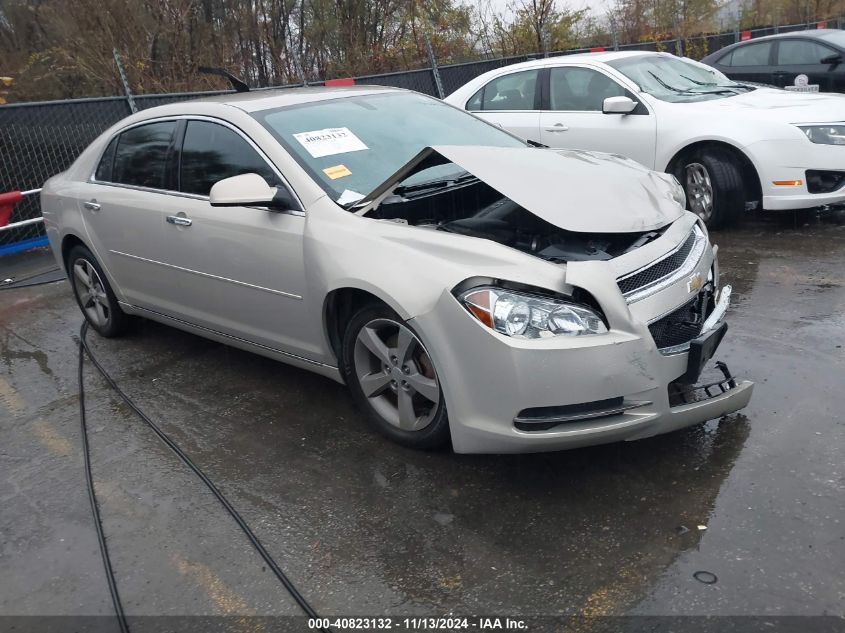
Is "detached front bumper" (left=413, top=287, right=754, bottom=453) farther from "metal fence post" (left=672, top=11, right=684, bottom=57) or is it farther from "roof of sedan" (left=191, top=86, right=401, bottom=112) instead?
"metal fence post" (left=672, top=11, right=684, bottom=57)

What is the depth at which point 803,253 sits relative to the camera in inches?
244

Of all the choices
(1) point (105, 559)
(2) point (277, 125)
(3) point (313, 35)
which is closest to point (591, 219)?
(2) point (277, 125)

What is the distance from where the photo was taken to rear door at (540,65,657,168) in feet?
24.0

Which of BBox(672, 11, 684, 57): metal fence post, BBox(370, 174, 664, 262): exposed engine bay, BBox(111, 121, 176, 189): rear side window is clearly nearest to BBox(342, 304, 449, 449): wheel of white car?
BBox(370, 174, 664, 262): exposed engine bay

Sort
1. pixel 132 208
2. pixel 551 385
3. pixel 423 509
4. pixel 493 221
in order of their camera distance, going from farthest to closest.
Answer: pixel 132 208 → pixel 493 221 → pixel 423 509 → pixel 551 385

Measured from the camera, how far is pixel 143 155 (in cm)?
509

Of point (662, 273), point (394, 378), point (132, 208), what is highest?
point (132, 208)

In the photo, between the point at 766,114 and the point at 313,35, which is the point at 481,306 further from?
the point at 313,35

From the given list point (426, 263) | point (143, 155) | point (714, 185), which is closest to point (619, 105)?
point (714, 185)

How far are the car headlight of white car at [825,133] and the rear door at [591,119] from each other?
1250mm

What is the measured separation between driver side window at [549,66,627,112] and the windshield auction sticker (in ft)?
13.0

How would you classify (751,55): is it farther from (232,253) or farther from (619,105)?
(232,253)

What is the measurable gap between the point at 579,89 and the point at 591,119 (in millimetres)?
386

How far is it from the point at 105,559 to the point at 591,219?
2.40 m
